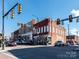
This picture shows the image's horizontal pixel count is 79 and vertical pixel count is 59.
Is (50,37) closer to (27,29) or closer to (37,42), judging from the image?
(37,42)

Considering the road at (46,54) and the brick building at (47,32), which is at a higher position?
the brick building at (47,32)

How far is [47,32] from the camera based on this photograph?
76.8 metres

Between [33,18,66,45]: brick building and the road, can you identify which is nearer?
the road

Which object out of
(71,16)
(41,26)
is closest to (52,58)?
(71,16)

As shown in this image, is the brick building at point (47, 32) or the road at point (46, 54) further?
the brick building at point (47, 32)

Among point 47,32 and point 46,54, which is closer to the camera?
point 46,54

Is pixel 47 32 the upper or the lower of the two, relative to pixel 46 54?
upper

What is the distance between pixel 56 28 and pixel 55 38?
12.4 ft

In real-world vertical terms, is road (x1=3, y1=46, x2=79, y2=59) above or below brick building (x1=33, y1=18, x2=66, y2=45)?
below

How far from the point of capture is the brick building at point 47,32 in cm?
A: 7656

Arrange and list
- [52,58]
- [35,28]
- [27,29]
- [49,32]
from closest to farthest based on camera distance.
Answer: [52,58]
[49,32]
[35,28]
[27,29]

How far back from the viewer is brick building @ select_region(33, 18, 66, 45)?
76.6 metres

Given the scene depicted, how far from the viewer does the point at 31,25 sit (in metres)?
93.6

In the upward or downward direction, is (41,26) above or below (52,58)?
above
